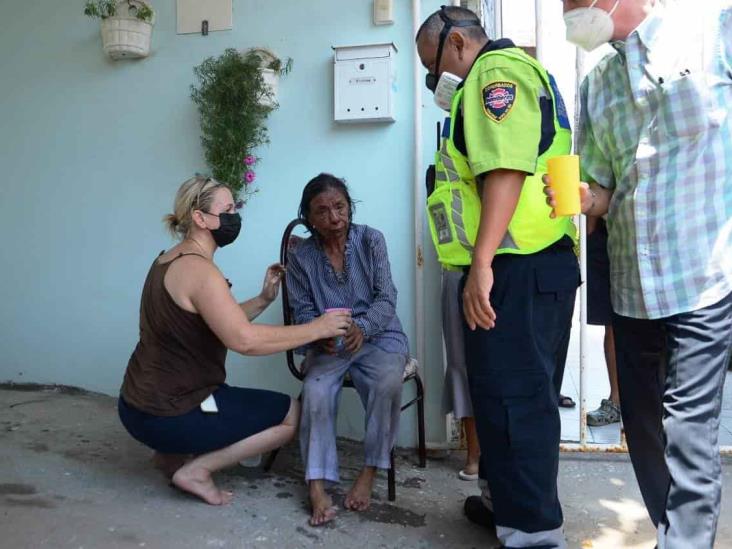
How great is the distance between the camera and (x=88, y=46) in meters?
3.93

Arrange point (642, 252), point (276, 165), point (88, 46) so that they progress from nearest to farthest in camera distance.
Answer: point (642, 252), point (276, 165), point (88, 46)

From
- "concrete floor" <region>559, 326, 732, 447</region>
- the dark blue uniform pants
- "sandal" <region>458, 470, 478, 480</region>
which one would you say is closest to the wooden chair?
"sandal" <region>458, 470, 478, 480</region>

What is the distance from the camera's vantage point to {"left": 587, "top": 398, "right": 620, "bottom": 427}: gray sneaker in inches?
148

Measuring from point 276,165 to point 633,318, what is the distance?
2.19 metres

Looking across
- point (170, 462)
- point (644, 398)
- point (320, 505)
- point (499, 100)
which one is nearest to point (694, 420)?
point (644, 398)

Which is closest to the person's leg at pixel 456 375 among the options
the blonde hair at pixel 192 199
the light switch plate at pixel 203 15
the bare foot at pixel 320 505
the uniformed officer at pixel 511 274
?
the bare foot at pixel 320 505

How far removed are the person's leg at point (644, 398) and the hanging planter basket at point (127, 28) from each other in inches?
113

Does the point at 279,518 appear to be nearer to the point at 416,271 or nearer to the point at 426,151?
the point at 416,271

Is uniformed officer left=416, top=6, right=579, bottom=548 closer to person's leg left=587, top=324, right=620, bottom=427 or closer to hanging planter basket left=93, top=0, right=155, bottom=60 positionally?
person's leg left=587, top=324, right=620, bottom=427

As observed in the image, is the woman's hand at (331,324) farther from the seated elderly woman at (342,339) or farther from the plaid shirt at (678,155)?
the plaid shirt at (678,155)

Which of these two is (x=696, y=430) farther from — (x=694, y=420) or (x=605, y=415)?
(x=605, y=415)

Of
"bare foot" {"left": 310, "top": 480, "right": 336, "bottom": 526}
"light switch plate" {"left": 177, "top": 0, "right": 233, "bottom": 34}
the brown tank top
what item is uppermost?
"light switch plate" {"left": 177, "top": 0, "right": 233, "bottom": 34}

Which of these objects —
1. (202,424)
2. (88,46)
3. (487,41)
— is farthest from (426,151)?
(88,46)

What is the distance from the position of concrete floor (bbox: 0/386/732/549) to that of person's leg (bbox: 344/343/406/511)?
0.29 feet
